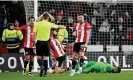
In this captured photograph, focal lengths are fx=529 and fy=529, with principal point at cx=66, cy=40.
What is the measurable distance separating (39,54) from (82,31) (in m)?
2.38

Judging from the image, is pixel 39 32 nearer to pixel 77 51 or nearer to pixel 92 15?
pixel 77 51

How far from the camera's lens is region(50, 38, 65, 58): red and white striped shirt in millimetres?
18484

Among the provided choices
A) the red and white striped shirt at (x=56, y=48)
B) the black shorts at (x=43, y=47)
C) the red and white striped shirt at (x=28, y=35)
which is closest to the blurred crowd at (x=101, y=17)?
the red and white striped shirt at (x=56, y=48)

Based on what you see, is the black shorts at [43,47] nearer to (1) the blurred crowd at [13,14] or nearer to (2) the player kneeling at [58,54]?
(2) the player kneeling at [58,54]

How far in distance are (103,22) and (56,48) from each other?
425 cm

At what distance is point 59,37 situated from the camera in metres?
20.3

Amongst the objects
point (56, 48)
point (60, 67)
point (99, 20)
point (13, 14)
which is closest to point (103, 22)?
point (99, 20)

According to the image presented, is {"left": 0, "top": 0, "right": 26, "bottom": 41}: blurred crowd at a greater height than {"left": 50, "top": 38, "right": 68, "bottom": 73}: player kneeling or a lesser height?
greater

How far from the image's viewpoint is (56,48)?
1859 cm

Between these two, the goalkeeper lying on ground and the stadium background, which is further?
Answer: the stadium background

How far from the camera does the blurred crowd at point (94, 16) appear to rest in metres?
21.8

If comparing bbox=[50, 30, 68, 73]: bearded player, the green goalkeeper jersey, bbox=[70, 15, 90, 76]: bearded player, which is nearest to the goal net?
the green goalkeeper jersey

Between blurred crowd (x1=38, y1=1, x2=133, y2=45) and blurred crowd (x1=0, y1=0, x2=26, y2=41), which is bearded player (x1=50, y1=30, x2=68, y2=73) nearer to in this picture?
blurred crowd (x1=38, y1=1, x2=133, y2=45)

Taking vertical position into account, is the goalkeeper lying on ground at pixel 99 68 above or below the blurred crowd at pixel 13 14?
below
